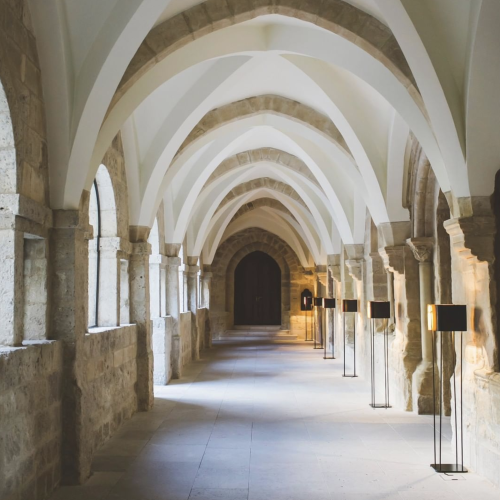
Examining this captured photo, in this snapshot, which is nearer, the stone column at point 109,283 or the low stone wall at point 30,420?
the low stone wall at point 30,420

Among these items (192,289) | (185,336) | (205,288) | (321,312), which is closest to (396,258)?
(185,336)

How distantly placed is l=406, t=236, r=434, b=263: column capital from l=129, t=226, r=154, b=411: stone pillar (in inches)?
128

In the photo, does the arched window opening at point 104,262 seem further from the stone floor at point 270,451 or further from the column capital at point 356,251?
the column capital at point 356,251

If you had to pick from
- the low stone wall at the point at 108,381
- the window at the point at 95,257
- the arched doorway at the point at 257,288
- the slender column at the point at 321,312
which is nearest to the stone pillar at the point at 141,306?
the low stone wall at the point at 108,381

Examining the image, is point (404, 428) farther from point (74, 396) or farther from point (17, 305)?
point (17, 305)

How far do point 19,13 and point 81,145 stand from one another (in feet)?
3.49

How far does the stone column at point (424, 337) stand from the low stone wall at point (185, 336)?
4.96 metres

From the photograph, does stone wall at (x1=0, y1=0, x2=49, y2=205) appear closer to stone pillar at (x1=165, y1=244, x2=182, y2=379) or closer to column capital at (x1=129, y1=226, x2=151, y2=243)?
column capital at (x1=129, y1=226, x2=151, y2=243)

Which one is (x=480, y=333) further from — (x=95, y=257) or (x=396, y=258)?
(x=95, y=257)

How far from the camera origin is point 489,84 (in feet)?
14.4

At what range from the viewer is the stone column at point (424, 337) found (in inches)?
270

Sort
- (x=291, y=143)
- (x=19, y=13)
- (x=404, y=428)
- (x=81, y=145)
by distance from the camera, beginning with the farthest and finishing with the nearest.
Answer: (x=291, y=143) < (x=404, y=428) < (x=81, y=145) < (x=19, y=13)

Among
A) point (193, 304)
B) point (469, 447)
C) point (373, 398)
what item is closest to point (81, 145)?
point (469, 447)

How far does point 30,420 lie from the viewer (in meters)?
3.93
